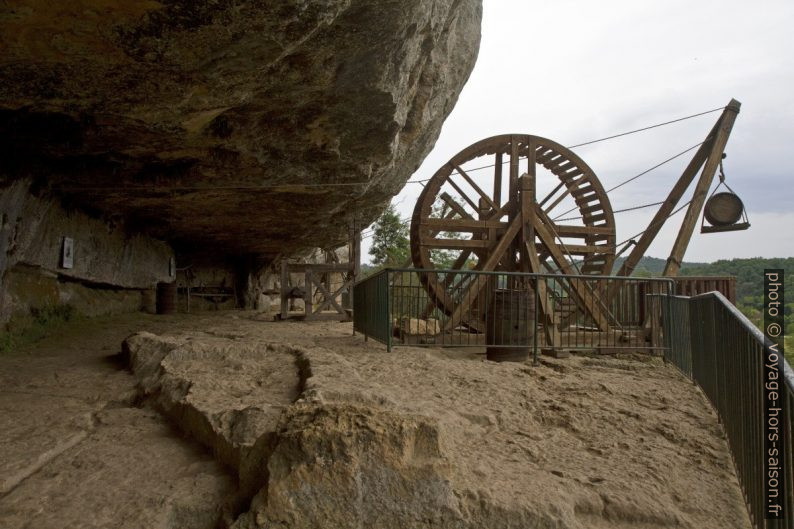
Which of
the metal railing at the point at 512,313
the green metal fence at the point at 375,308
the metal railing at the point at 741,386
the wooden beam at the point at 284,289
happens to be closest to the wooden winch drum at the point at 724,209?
the metal railing at the point at 512,313

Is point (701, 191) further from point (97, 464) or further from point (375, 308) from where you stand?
point (97, 464)

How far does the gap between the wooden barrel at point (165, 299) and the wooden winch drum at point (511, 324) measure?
9.26 m

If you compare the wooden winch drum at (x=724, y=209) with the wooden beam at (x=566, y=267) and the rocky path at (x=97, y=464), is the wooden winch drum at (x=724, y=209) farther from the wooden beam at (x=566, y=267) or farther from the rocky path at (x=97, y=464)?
the rocky path at (x=97, y=464)

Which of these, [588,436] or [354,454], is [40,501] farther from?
[588,436]

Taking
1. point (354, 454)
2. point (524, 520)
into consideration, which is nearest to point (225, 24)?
point (354, 454)

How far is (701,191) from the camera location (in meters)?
9.48

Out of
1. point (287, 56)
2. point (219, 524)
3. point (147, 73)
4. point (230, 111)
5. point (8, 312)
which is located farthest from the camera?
point (8, 312)

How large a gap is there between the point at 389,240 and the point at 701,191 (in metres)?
19.1

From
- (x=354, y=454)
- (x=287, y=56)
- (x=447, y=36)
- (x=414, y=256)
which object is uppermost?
(x=447, y=36)

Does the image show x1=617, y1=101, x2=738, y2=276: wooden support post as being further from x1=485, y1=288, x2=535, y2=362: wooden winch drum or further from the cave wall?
the cave wall

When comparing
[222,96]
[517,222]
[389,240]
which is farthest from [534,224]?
[389,240]

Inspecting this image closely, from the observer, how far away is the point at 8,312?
21.6 ft

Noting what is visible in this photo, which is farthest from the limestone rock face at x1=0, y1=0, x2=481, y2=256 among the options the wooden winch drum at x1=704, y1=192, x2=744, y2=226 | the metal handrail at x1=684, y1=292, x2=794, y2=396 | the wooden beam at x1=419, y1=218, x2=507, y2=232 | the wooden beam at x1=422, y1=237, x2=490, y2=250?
the wooden winch drum at x1=704, y1=192, x2=744, y2=226

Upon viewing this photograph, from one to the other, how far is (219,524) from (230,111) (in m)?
4.34
